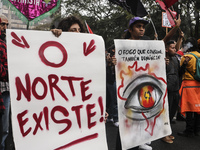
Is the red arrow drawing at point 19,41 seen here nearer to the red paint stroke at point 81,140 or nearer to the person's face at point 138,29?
the red paint stroke at point 81,140

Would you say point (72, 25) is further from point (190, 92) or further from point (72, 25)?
point (190, 92)

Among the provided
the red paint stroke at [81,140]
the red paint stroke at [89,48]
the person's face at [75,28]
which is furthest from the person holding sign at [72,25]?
the red paint stroke at [81,140]

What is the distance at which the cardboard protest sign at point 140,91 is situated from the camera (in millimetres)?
1825

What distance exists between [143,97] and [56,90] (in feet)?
2.89

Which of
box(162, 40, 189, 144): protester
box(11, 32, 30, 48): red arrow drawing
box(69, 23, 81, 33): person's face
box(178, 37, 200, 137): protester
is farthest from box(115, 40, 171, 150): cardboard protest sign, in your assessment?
box(178, 37, 200, 137): protester

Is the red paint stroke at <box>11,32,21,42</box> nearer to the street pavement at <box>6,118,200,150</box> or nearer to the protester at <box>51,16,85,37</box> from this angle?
the protester at <box>51,16,85,37</box>

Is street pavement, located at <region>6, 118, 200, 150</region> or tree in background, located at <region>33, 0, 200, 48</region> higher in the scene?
tree in background, located at <region>33, 0, 200, 48</region>

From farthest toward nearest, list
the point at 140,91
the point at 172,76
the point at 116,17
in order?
the point at 116,17 → the point at 172,76 → the point at 140,91

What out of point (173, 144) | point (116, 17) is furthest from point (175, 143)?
point (116, 17)

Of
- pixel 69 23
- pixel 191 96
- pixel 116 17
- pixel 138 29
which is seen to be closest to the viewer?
pixel 69 23

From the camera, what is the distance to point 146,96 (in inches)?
79.0

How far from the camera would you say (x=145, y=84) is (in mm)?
1987

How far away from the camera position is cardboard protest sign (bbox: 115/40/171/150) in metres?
1.83

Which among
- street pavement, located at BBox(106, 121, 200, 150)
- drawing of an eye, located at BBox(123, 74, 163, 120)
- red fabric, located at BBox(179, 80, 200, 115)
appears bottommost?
street pavement, located at BBox(106, 121, 200, 150)
